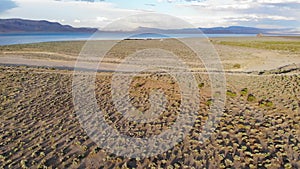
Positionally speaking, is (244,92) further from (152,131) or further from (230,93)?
(152,131)

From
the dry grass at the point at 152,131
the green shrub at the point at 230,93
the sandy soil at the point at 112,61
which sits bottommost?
the dry grass at the point at 152,131

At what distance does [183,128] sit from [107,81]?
448 inches

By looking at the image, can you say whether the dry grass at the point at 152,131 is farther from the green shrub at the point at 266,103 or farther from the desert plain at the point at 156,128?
the green shrub at the point at 266,103

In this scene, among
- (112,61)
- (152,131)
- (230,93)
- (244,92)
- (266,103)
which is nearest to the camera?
(152,131)

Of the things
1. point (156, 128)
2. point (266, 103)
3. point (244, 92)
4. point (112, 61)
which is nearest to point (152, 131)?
point (156, 128)

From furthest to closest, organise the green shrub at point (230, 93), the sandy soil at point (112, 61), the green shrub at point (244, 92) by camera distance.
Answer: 1. the sandy soil at point (112, 61)
2. the green shrub at point (244, 92)
3. the green shrub at point (230, 93)

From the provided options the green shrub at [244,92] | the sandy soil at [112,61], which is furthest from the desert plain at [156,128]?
the sandy soil at [112,61]

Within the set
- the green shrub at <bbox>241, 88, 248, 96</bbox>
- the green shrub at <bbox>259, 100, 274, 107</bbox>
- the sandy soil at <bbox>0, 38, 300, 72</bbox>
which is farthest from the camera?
the sandy soil at <bbox>0, 38, 300, 72</bbox>

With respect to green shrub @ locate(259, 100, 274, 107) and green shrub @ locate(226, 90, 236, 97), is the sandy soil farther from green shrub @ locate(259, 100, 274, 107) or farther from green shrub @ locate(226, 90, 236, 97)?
green shrub @ locate(259, 100, 274, 107)

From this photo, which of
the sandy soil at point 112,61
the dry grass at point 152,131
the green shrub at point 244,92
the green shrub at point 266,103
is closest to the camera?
the dry grass at point 152,131

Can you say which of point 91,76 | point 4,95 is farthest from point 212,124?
point 91,76

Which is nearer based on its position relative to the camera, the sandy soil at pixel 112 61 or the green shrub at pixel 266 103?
the green shrub at pixel 266 103

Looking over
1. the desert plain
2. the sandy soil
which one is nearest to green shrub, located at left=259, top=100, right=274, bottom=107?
the desert plain

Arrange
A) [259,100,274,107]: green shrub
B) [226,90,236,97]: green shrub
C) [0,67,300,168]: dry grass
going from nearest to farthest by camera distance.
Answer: [0,67,300,168]: dry grass
[259,100,274,107]: green shrub
[226,90,236,97]: green shrub
